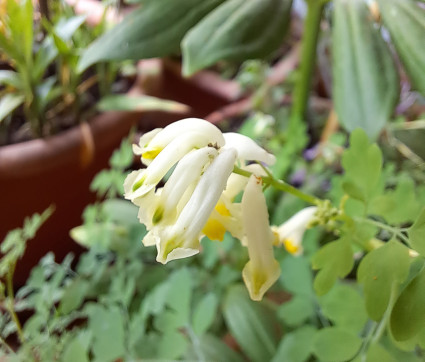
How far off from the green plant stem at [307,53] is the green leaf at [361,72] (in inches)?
1.0

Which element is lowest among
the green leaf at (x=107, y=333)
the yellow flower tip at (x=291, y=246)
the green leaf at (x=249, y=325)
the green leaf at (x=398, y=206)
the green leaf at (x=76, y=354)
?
the green leaf at (x=249, y=325)

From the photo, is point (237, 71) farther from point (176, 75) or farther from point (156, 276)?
point (156, 276)

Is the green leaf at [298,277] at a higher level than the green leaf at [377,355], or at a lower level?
lower

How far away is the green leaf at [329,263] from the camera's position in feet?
1.00

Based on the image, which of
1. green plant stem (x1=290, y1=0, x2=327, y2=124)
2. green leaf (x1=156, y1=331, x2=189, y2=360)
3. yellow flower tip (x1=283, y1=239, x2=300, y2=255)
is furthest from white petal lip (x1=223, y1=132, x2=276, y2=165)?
green plant stem (x1=290, y1=0, x2=327, y2=124)

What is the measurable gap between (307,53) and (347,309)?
353 mm

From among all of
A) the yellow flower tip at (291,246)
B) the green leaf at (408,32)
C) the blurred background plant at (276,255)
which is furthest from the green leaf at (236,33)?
the yellow flower tip at (291,246)

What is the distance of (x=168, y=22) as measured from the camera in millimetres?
536

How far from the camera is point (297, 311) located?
47 cm

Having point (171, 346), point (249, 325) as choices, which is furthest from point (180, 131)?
point (249, 325)

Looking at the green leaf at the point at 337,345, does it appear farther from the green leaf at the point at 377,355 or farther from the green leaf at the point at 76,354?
the green leaf at the point at 76,354

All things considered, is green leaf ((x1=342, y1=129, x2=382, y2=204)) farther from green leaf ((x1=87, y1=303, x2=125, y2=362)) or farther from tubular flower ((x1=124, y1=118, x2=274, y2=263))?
green leaf ((x1=87, y1=303, x2=125, y2=362))

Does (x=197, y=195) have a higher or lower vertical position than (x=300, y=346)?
higher

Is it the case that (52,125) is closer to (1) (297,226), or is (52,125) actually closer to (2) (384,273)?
(1) (297,226)
